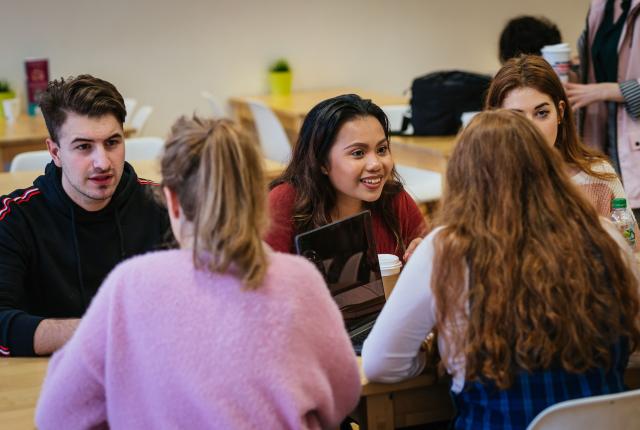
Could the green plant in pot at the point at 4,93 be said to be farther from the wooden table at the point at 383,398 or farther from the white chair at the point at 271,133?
the wooden table at the point at 383,398

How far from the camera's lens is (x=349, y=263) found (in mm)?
2135

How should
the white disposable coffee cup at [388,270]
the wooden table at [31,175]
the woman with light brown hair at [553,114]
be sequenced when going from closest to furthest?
the white disposable coffee cup at [388,270]
the woman with light brown hair at [553,114]
the wooden table at [31,175]

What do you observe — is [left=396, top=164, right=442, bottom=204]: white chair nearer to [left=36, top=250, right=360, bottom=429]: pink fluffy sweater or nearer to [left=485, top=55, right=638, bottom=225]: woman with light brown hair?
[left=485, top=55, right=638, bottom=225]: woman with light brown hair

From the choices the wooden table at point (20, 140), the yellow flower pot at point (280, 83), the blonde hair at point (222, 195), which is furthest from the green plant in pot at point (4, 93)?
the blonde hair at point (222, 195)

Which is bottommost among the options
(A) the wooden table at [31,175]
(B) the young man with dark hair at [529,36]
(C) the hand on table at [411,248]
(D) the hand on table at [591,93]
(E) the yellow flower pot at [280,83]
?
(C) the hand on table at [411,248]

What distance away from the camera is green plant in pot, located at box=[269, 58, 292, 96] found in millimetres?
6312

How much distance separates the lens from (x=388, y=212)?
2.65 m

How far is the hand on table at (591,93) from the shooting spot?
3576 mm

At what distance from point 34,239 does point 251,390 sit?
1.08 meters

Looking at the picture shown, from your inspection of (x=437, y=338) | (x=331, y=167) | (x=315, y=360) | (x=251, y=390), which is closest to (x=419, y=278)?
(x=437, y=338)

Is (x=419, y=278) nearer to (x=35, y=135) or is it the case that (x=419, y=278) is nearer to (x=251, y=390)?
(x=251, y=390)

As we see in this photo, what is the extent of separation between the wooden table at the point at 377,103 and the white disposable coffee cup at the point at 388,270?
1149 mm

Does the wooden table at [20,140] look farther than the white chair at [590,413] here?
Yes

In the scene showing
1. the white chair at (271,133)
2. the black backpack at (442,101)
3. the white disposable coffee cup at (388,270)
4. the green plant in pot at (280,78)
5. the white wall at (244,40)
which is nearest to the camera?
the white disposable coffee cup at (388,270)
